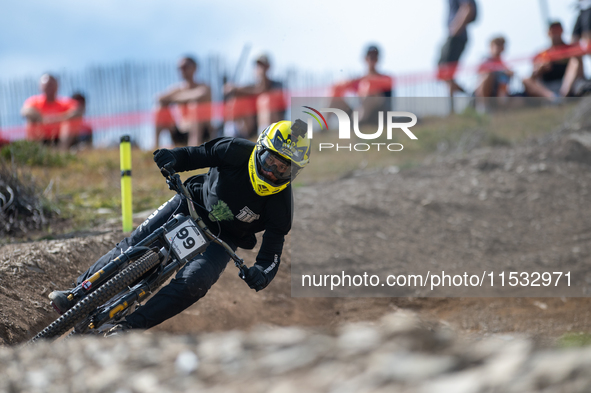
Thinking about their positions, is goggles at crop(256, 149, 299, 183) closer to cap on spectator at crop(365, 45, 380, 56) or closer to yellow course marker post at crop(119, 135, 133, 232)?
yellow course marker post at crop(119, 135, 133, 232)

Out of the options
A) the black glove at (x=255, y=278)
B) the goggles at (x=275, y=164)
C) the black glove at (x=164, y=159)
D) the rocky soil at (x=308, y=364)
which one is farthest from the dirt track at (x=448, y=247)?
the rocky soil at (x=308, y=364)

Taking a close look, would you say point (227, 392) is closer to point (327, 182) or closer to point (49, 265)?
point (49, 265)

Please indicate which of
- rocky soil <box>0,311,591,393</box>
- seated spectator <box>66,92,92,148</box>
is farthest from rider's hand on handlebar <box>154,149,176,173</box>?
seated spectator <box>66,92,92,148</box>

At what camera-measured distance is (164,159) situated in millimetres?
4875

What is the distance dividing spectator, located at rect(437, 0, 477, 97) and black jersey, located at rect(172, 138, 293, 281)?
8.55 m

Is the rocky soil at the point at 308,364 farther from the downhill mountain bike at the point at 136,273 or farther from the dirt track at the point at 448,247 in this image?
the dirt track at the point at 448,247

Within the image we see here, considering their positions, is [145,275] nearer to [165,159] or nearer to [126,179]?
[165,159]

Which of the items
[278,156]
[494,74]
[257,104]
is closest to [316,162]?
[257,104]

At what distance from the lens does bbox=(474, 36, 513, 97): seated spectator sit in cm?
1215

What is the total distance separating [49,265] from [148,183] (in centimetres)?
455

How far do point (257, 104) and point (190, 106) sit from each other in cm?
137

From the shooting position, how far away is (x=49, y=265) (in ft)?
20.7

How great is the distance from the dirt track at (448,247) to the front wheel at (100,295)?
1.13 m

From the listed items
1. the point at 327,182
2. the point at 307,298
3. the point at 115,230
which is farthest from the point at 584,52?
the point at 115,230
